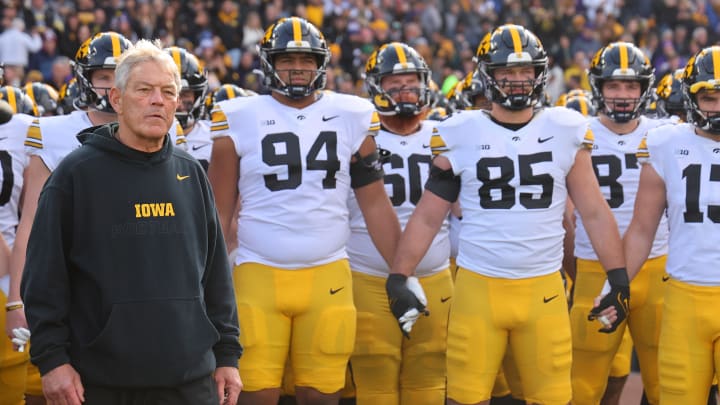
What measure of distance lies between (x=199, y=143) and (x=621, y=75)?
2323 millimetres

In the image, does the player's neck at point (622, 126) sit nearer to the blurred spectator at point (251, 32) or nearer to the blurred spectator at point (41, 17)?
the blurred spectator at point (41, 17)

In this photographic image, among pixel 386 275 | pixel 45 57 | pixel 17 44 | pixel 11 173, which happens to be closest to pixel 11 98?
pixel 11 173

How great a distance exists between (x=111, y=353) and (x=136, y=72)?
2.66 feet

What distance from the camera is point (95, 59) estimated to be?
4.79 metres

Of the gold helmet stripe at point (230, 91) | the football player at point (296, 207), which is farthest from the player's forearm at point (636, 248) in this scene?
the gold helmet stripe at point (230, 91)

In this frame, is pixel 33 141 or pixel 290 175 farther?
pixel 290 175

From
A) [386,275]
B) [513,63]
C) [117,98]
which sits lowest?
[386,275]

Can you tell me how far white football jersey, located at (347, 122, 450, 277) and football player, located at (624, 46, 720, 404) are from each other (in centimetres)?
107

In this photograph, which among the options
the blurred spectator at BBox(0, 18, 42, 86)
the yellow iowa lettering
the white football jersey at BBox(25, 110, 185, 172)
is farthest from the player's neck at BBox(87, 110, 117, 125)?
the blurred spectator at BBox(0, 18, 42, 86)

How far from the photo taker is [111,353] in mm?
3117

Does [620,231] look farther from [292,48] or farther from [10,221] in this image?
[10,221]

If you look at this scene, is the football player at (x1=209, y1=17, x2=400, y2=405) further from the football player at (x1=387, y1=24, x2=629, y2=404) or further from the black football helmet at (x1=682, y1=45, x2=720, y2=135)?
the black football helmet at (x1=682, y1=45, x2=720, y2=135)

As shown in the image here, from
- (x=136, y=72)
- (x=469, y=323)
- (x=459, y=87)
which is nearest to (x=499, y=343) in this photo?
(x=469, y=323)

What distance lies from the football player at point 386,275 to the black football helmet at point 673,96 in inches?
65.2
